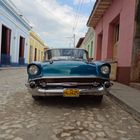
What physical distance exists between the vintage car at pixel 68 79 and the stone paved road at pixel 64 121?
353mm

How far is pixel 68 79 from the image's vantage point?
5.38m

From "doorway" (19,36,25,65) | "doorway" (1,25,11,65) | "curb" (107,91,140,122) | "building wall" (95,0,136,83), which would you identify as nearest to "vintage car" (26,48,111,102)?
"curb" (107,91,140,122)

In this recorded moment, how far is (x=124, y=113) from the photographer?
5117 millimetres

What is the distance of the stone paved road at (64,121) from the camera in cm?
355

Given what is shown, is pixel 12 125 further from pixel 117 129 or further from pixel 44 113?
pixel 117 129

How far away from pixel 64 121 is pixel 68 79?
4.21 ft

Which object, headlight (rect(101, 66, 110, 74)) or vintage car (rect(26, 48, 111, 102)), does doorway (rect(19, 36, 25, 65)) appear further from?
headlight (rect(101, 66, 110, 74))

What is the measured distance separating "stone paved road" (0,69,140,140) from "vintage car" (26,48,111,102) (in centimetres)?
35

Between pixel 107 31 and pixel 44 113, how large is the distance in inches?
408

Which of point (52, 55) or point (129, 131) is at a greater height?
point (52, 55)

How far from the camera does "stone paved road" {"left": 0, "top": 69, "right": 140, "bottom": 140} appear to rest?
11.6 feet

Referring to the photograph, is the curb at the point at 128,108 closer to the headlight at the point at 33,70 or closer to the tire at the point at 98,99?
the tire at the point at 98,99

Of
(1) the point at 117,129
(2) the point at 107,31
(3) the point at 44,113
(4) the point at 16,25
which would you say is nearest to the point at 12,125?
(3) the point at 44,113

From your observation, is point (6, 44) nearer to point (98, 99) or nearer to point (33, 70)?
point (33, 70)
